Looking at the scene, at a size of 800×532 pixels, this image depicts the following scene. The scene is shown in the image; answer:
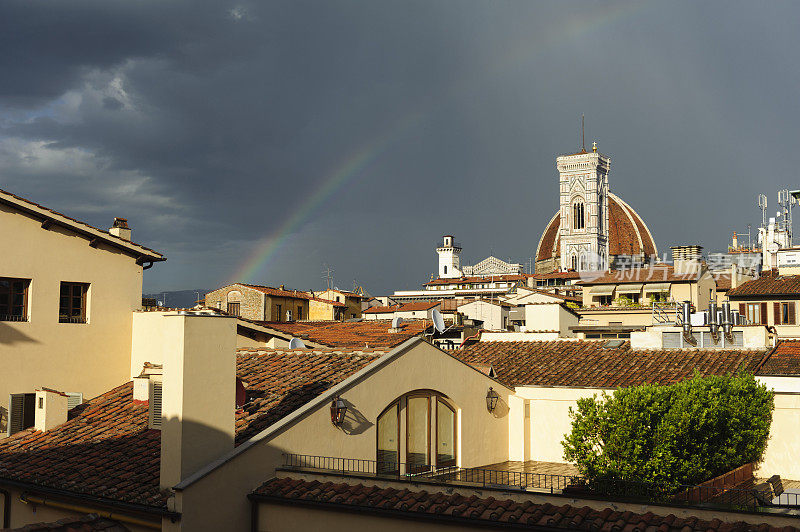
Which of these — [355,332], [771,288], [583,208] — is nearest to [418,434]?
[355,332]

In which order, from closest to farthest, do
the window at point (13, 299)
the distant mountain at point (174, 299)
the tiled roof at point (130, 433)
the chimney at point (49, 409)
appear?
the tiled roof at point (130, 433) < the chimney at point (49, 409) < the window at point (13, 299) < the distant mountain at point (174, 299)

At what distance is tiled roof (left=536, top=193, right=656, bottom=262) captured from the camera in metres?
157

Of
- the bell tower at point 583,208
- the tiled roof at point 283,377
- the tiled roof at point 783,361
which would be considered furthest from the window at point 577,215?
the tiled roof at point 283,377

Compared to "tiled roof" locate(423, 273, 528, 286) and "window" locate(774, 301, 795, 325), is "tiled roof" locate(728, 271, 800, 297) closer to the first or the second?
"window" locate(774, 301, 795, 325)

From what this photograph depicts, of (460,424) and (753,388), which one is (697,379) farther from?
(460,424)

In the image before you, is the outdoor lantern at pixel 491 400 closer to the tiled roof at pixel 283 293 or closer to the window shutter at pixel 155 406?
the window shutter at pixel 155 406

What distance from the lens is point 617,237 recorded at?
15925cm

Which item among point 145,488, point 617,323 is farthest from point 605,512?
point 617,323

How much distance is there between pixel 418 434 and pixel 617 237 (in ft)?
493

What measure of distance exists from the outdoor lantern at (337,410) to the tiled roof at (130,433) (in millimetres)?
812

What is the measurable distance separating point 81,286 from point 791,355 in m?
19.5

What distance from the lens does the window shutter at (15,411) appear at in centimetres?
1761

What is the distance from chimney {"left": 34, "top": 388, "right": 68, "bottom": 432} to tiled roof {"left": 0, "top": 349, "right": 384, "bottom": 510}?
0.61 ft

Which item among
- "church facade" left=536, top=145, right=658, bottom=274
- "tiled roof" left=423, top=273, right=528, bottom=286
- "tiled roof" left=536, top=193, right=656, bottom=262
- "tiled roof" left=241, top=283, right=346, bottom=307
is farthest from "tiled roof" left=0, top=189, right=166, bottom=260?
"tiled roof" left=536, top=193, right=656, bottom=262
